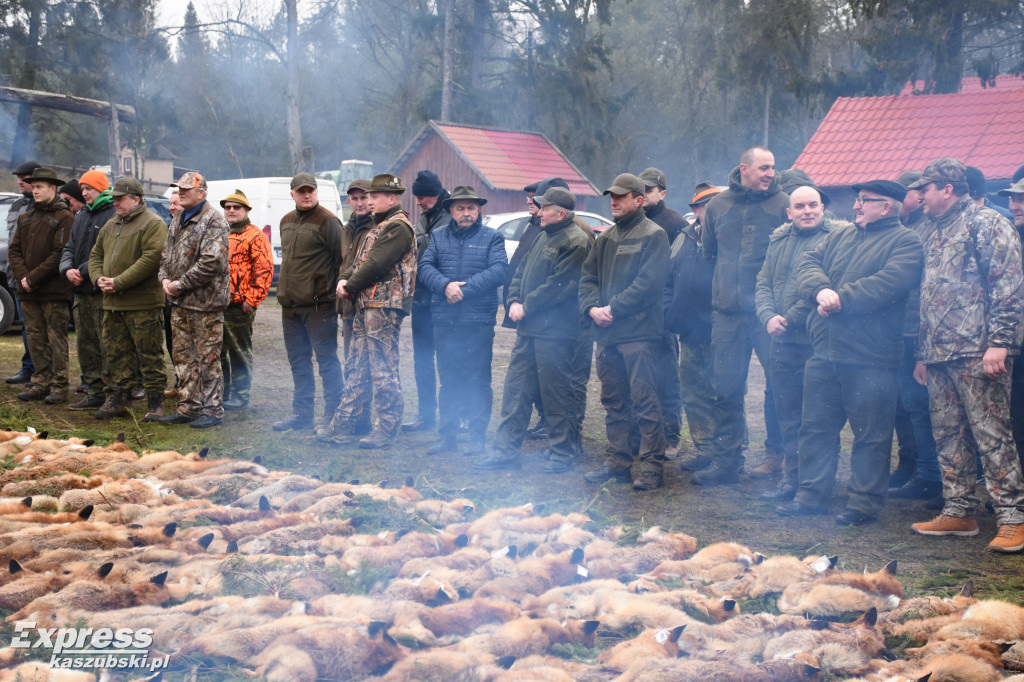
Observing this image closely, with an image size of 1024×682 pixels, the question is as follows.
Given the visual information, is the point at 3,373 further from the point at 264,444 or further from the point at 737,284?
the point at 737,284

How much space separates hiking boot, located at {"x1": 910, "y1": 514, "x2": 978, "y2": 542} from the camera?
5.14 metres

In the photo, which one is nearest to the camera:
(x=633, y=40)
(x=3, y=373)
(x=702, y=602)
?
(x=702, y=602)

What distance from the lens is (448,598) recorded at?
12.9 feet

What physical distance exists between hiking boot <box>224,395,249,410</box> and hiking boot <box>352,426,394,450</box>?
5.88ft

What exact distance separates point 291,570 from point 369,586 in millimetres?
385

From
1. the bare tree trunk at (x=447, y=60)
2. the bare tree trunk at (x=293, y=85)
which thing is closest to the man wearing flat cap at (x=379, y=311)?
the bare tree trunk at (x=293, y=85)

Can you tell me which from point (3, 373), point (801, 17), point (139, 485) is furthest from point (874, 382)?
point (801, 17)

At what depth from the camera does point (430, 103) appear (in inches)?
1123

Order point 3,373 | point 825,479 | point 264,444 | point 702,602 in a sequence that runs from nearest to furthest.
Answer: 1. point 702,602
2. point 825,479
3. point 264,444
4. point 3,373

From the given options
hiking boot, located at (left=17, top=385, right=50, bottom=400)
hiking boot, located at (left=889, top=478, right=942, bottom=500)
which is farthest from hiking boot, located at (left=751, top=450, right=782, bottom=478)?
hiking boot, located at (left=17, top=385, right=50, bottom=400)

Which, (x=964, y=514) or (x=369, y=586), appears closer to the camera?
(x=369, y=586)

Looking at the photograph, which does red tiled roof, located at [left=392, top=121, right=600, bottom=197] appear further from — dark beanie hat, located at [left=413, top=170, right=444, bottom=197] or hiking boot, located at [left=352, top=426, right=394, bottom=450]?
hiking boot, located at [left=352, top=426, right=394, bottom=450]

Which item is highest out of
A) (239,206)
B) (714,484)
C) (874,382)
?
(239,206)

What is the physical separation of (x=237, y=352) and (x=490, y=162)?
18260 mm
